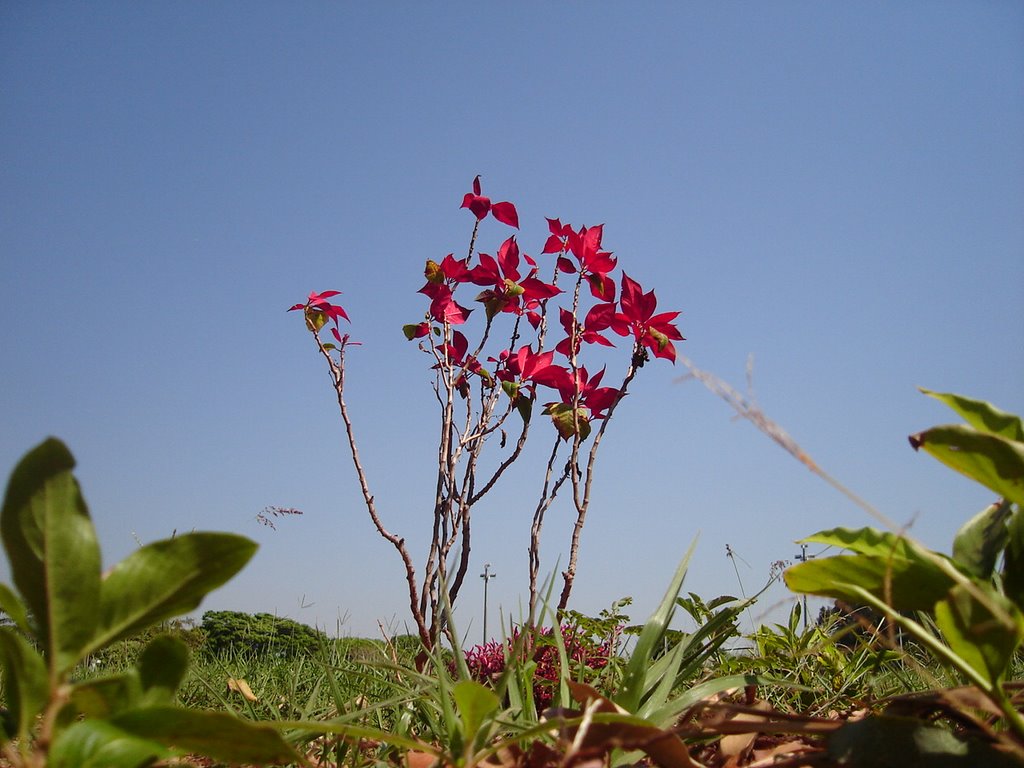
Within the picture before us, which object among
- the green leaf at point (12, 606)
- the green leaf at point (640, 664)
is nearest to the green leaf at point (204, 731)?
the green leaf at point (12, 606)

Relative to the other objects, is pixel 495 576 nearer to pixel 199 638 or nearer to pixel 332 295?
pixel 332 295

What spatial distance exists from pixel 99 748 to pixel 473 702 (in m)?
0.36

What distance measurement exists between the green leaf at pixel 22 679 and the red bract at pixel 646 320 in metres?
1.83

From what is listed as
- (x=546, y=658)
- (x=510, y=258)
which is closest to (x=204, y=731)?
(x=546, y=658)

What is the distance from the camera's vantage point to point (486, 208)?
112 inches

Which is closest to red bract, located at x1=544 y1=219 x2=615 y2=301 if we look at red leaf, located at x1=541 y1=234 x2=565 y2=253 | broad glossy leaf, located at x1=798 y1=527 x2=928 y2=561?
red leaf, located at x1=541 y1=234 x2=565 y2=253

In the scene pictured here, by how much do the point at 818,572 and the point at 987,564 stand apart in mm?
192

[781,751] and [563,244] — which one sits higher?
[563,244]

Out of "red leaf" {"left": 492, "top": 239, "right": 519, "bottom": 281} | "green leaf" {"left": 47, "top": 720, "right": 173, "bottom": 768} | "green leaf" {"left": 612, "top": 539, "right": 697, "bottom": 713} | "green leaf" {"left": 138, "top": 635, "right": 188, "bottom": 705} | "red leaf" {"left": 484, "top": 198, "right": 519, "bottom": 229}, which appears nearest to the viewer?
"green leaf" {"left": 47, "top": 720, "right": 173, "bottom": 768}

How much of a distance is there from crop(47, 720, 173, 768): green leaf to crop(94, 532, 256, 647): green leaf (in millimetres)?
92

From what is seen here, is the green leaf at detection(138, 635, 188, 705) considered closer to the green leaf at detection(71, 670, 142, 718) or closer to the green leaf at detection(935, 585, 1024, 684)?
the green leaf at detection(71, 670, 142, 718)

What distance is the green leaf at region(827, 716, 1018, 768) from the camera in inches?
33.9

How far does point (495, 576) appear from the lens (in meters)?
2.07

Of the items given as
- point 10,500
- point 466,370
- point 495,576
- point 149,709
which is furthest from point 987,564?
point 466,370
